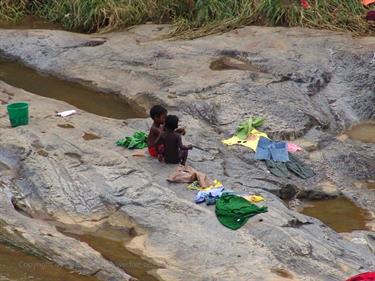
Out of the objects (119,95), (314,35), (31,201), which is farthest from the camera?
(314,35)

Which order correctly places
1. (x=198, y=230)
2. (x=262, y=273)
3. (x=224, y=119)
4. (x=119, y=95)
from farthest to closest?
(x=119, y=95) → (x=224, y=119) → (x=198, y=230) → (x=262, y=273)

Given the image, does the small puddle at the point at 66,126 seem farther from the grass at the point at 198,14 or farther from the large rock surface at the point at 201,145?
the grass at the point at 198,14

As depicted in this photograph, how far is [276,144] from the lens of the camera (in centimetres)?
862

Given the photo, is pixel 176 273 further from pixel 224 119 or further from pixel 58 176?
pixel 224 119

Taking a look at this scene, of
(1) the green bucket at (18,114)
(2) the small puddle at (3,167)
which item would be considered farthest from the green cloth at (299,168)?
(2) the small puddle at (3,167)

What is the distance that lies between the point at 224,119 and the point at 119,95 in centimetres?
170

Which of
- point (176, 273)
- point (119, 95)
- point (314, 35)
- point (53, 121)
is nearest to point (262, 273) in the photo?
point (176, 273)

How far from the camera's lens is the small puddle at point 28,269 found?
553 cm

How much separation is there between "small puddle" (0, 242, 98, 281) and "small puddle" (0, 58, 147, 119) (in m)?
3.86

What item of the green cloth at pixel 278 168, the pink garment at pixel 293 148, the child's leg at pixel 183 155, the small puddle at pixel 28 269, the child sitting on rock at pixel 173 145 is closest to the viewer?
the small puddle at pixel 28 269

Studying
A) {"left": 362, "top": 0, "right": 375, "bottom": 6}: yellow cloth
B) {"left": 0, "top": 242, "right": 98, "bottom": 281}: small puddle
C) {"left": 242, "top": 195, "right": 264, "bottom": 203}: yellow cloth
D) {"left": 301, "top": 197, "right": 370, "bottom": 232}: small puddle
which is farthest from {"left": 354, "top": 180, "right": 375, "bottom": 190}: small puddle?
{"left": 362, "top": 0, "right": 375, "bottom": 6}: yellow cloth

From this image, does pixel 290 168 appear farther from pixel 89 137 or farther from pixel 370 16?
pixel 370 16

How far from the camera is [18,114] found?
8.16 m

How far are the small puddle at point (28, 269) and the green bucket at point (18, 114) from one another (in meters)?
2.49
